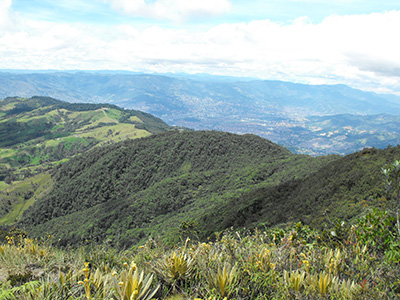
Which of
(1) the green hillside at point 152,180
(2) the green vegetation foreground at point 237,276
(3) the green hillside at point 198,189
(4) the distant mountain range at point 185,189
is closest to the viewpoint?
(2) the green vegetation foreground at point 237,276

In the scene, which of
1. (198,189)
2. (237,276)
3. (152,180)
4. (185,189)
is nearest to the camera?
(237,276)

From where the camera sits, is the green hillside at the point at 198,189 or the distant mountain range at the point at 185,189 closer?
the green hillside at the point at 198,189

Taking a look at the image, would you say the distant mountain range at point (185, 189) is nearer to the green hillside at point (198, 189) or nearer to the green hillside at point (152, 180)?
the green hillside at point (198, 189)

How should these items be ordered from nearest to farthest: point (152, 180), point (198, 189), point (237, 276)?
1. point (237, 276)
2. point (198, 189)
3. point (152, 180)

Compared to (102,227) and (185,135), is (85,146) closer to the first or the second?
(185,135)

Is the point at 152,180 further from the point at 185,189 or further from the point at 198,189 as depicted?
the point at 198,189

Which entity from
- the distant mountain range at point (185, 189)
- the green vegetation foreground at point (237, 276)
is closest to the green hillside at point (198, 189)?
the distant mountain range at point (185, 189)

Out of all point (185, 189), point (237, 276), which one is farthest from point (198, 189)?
point (237, 276)

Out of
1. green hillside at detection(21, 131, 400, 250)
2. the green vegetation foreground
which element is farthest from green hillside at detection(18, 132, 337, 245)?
the green vegetation foreground

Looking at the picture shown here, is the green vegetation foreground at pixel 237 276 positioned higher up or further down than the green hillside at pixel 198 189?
higher up

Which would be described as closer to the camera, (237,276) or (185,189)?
(237,276)

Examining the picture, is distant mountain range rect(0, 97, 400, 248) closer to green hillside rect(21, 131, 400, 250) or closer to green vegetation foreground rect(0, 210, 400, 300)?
green hillside rect(21, 131, 400, 250)

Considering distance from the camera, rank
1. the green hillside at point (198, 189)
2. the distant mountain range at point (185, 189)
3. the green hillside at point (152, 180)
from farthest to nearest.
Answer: the green hillside at point (152, 180) < the distant mountain range at point (185, 189) < the green hillside at point (198, 189)

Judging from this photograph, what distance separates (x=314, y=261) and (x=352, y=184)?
24.8 meters
